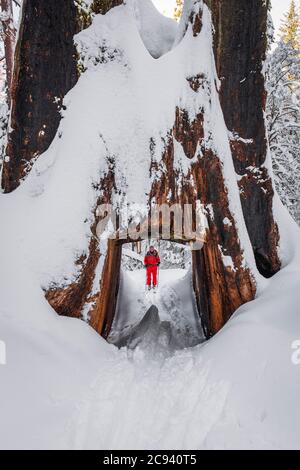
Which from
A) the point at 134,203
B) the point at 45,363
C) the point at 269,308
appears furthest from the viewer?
the point at 134,203

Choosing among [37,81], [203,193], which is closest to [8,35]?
[37,81]

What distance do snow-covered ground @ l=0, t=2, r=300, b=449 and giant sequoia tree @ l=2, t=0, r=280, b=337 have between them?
5 centimetres

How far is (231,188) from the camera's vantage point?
568 centimetres

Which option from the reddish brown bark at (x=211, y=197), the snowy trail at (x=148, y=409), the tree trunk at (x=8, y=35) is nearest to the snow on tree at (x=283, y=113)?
the reddish brown bark at (x=211, y=197)

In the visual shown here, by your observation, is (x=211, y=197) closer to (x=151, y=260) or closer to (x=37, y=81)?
(x=37, y=81)

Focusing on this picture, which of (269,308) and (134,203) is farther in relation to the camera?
(134,203)

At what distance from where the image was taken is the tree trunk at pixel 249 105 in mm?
5605

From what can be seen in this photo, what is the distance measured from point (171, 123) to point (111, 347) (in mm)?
4126

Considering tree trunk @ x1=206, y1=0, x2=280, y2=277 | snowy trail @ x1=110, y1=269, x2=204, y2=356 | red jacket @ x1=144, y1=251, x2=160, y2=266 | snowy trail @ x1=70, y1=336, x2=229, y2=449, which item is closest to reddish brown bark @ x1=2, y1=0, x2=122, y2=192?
tree trunk @ x1=206, y1=0, x2=280, y2=277

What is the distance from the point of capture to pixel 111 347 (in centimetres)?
509

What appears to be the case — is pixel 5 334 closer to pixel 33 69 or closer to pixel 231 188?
pixel 33 69

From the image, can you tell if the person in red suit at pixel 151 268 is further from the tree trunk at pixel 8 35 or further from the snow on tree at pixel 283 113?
the tree trunk at pixel 8 35
